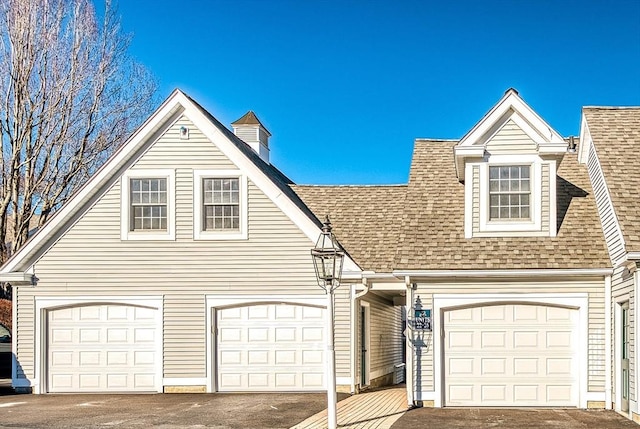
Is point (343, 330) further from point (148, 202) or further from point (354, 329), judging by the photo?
point (148, 202)

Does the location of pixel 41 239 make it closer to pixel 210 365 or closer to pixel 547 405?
pixel 210 365

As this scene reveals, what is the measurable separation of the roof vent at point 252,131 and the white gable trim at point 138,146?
4749mm

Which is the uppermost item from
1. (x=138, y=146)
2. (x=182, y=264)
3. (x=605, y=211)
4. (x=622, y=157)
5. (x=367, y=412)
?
(x=138, y=146)

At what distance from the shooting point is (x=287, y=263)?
65.4ft

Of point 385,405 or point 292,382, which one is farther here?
point 292,382

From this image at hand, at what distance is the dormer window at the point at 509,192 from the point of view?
18.2m

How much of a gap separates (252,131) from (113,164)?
5711mm

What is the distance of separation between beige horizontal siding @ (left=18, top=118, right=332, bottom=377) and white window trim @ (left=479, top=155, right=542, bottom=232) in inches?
153

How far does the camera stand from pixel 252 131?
25.0 m

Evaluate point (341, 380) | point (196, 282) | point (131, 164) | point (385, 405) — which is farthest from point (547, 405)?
point (131, 164)

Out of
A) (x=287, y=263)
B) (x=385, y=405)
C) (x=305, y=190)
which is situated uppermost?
(x=305, y=190)

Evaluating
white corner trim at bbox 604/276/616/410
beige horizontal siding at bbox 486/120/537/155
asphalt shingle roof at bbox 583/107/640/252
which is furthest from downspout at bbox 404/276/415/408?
asphalt shingle roof at bbox 583/107/640/252

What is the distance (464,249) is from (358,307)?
11.3ft

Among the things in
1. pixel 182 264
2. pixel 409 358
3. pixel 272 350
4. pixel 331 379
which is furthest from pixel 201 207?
pixel 331 379
